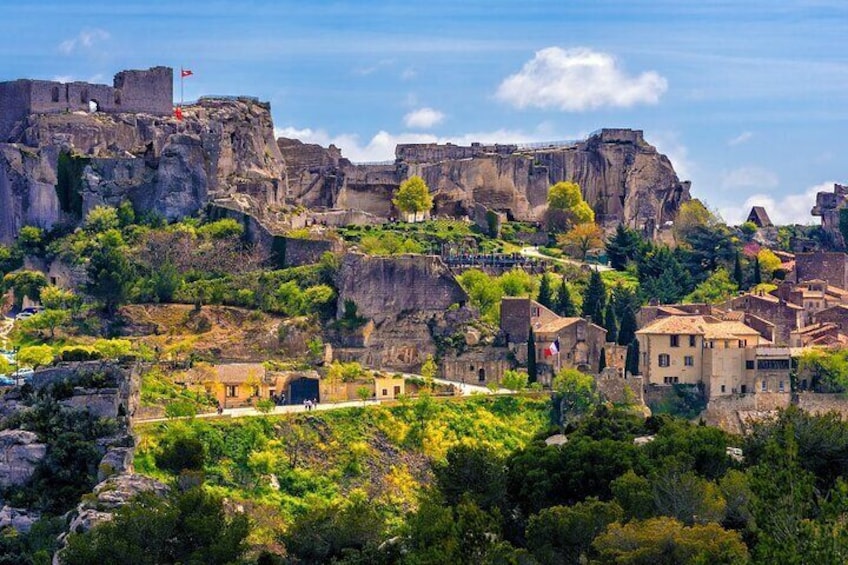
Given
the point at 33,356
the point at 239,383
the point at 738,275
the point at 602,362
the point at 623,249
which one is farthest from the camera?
the point at 623,249

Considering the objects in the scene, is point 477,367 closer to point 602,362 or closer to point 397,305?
point 397,305

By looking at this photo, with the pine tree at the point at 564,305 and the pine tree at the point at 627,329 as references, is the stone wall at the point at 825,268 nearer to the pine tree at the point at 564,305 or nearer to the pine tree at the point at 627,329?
the pine tree at the point at 564,305

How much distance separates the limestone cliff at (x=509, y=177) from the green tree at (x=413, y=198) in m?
1.56

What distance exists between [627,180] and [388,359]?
102ft

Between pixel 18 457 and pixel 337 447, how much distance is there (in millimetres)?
12737

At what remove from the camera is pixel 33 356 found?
82812 mm

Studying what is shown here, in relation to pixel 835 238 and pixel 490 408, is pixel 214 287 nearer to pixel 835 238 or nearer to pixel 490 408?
pixel 490 408

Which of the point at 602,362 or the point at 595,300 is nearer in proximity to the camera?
the point at 602,362

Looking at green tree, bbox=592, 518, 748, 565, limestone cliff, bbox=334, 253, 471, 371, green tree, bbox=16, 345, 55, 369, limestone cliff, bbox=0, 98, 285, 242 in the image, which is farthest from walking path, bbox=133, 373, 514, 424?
green tree, bbox=592, 518, 748, 565

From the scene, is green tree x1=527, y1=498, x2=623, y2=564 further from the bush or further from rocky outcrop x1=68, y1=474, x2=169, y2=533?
the bush

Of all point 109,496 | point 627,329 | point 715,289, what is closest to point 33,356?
point 109,496

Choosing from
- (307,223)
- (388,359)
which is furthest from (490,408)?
(307,223)

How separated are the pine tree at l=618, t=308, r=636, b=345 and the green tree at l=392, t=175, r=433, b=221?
20997mm

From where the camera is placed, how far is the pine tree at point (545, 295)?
93.1 metres
